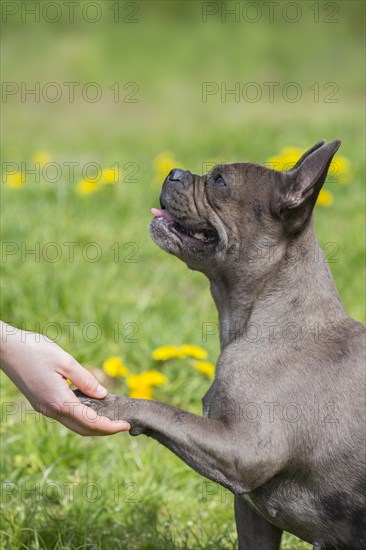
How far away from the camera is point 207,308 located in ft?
19.4

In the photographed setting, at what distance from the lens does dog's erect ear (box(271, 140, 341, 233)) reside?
3.42m

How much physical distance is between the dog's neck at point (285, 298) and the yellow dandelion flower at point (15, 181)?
11.7ft

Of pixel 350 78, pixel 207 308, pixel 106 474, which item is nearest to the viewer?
pixel 106 474

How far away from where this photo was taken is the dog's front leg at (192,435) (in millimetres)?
3150

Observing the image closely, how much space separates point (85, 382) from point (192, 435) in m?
0.41

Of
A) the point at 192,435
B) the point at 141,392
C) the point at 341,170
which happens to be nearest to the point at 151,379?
the point at 141,392

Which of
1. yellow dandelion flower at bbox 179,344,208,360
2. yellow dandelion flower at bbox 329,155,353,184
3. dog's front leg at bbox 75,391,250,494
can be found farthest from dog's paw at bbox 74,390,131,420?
yellow dandelion flower at bbox 329,155,353,184

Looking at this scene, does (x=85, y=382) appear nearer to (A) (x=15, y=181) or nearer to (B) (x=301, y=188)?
(B) (x=301, y=188)

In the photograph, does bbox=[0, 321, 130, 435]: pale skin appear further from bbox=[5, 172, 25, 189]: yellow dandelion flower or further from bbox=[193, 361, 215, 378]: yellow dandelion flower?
bbox=[5, 172, 25, 189]: yellow dandelion flower

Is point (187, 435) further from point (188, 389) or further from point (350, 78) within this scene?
point (350, 78)

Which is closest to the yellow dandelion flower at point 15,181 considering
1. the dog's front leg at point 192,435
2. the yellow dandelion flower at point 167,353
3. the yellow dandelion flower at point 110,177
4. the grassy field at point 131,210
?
the grassy field at point 131,210

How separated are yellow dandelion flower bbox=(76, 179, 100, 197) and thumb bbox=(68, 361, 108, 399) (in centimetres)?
365

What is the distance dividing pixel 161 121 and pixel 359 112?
296 centimetres

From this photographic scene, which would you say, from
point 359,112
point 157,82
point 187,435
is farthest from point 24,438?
point 157,82
